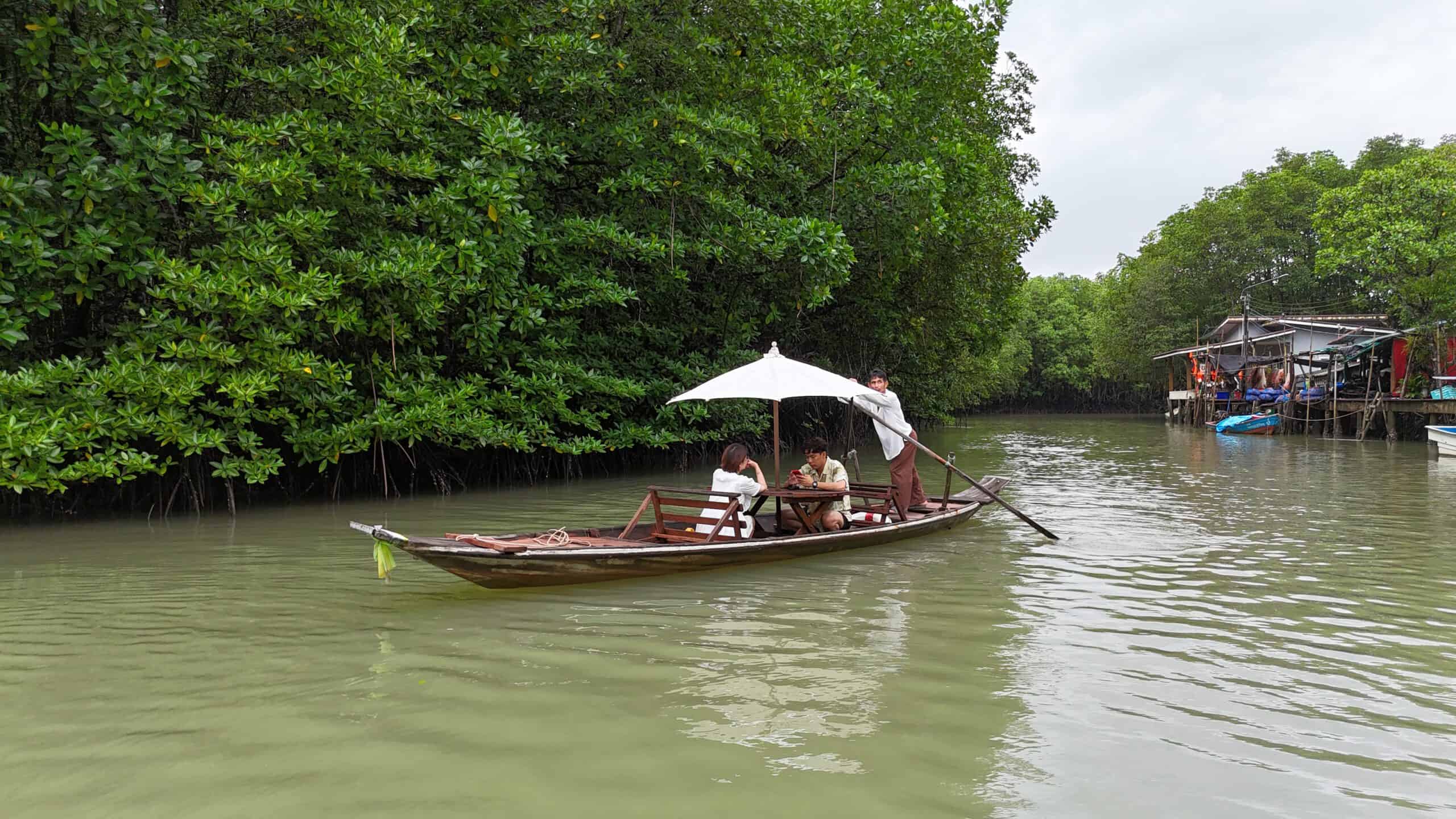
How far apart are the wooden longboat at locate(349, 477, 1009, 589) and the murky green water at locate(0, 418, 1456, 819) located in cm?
18

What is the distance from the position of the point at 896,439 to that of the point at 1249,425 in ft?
93.6

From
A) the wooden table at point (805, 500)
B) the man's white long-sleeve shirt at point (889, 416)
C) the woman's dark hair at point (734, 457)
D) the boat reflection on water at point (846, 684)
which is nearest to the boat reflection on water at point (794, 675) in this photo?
the boat reflection on water at point (846, 684)

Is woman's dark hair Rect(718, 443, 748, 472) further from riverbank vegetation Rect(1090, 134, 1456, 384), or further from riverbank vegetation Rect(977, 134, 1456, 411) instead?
riverbank vegetation Rect(1090, 134, 1456, 384)

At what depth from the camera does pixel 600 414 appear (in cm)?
1382

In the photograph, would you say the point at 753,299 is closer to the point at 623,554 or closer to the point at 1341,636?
the point at 623,554

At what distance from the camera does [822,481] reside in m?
8.92

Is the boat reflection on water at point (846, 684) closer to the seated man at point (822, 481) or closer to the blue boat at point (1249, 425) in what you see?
the seated man at point (822, 481)

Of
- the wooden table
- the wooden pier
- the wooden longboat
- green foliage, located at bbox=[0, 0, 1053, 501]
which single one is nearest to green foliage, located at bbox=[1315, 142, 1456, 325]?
the wooden pier

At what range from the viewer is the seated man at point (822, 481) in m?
8.58

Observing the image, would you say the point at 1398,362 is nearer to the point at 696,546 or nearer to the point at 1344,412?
the point at 1344,412

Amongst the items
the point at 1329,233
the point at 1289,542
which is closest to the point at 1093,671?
the point at 1289,542

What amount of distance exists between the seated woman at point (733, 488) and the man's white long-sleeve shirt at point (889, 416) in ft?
5.69

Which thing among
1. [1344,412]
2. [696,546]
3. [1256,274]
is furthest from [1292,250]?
[696,546]

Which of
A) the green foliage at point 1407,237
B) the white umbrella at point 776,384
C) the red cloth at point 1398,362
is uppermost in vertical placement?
the green foliage at point 1407,237
